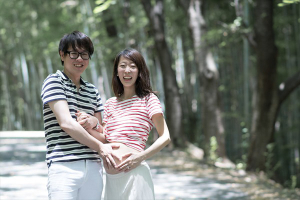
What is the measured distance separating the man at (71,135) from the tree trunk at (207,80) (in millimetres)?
6478

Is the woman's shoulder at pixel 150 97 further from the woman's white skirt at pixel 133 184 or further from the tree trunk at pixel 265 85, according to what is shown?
the tree trunk at pixel 265 85

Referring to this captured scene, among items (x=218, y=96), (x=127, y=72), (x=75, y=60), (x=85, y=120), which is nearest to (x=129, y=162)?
(x=85, y=120)

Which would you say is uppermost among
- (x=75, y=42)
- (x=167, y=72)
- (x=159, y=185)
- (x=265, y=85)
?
(x=75, y=42)

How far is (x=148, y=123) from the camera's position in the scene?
252cm

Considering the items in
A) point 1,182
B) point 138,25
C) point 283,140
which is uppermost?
point 138,25

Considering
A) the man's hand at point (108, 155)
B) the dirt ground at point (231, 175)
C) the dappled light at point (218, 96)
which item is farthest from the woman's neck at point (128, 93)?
the dirt ground at point (231, 175)

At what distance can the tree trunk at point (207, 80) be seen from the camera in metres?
8.83

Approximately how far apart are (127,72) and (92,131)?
39 centimetres

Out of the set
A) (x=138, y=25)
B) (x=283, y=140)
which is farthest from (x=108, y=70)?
(x=283, y=140)

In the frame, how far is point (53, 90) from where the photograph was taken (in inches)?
93.6

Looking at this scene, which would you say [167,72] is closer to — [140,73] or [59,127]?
[140,73]

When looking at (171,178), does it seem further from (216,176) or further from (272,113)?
(272,113)

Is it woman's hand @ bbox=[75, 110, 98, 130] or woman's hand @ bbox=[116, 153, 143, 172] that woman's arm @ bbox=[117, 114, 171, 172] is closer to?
woman's hand @ bbox=[116, 153, 143, 172]

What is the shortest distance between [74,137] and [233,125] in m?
11.3
